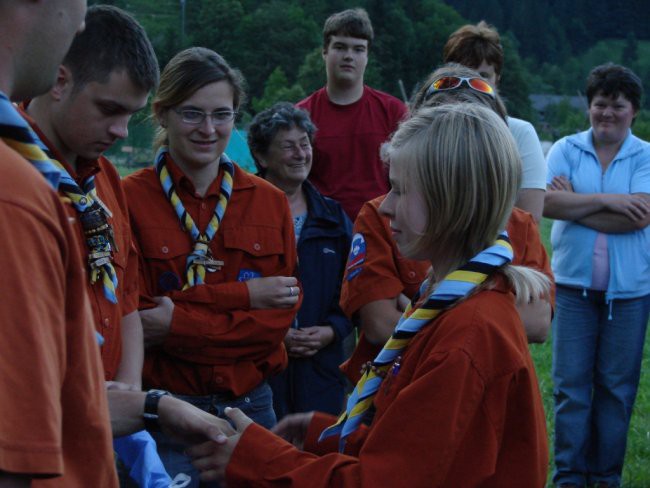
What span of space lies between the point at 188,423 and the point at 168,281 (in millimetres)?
1302

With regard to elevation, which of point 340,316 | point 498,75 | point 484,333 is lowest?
point 340,316

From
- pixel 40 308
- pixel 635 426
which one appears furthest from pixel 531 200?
pixel 40 308

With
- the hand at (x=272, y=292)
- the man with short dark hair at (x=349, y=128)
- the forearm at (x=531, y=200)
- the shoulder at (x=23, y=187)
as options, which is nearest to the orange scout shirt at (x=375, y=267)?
the hand at (x=272, y=292)

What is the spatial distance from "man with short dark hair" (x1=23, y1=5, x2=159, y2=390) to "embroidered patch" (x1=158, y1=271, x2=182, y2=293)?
70 cm

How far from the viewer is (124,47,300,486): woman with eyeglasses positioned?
378cm

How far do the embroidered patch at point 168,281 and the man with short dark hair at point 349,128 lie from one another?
174 centimetres

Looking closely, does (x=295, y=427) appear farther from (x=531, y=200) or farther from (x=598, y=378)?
(x=598, y=378)

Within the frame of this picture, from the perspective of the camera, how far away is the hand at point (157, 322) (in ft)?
12.0

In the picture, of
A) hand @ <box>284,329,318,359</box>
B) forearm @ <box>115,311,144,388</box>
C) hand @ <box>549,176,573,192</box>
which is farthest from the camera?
hand @ <box>549,176,573,192</box>

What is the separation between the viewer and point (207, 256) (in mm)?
3830

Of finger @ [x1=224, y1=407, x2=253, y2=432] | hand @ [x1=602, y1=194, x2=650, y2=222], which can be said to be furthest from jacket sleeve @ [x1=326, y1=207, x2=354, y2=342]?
finger @ [x1=224, y1=407, x2=253, y2=432]

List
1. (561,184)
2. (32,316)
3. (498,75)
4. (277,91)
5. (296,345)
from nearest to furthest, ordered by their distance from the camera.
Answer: (32,316) < (296,345) < (498,75) < (561,184) < (277,91)

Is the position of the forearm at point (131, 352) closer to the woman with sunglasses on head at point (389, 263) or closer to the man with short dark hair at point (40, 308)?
the woman with sunglasses on head at point (389, 263)

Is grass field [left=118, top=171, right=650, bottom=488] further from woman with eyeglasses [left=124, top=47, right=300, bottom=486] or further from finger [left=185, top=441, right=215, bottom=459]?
finger [left=185, top=441, right=215, bottom=459]
